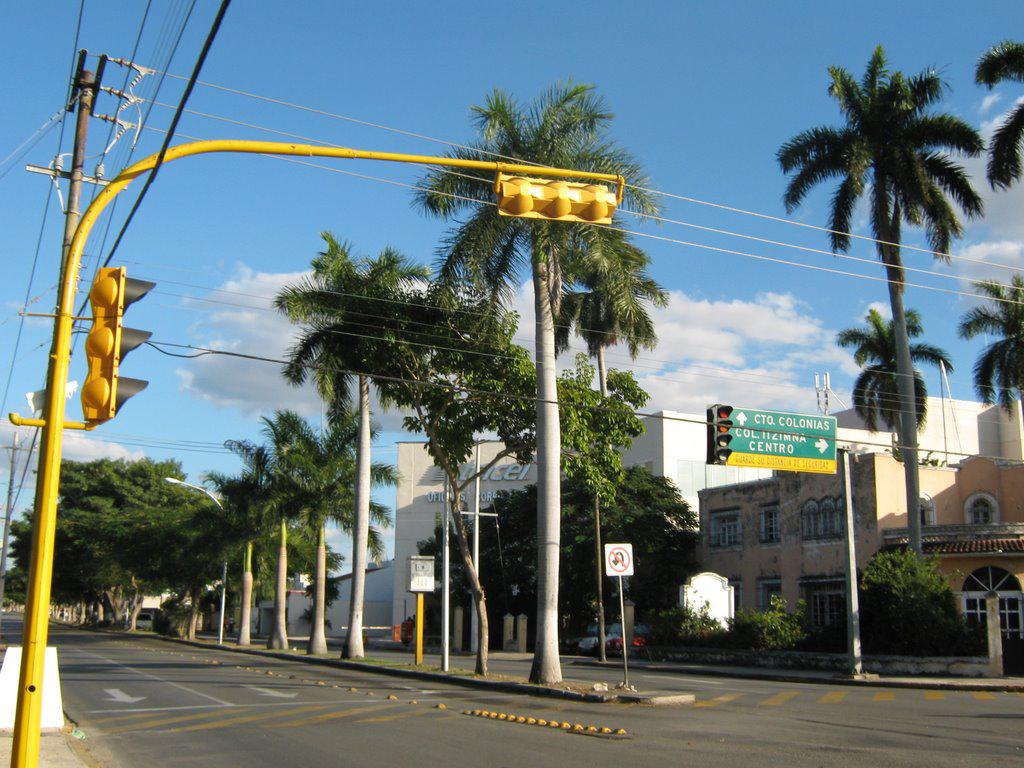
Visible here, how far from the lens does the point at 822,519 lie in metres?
40.7

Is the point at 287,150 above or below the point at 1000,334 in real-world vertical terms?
below

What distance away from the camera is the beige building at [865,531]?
33.5 meters

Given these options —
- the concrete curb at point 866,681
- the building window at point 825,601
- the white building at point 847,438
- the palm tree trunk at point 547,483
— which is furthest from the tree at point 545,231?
the white building at point 847,438

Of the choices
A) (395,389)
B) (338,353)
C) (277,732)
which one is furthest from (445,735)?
(338,353)

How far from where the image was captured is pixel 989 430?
6375 centimetres

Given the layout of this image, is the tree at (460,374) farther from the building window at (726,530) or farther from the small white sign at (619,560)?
the building window at (726,530)

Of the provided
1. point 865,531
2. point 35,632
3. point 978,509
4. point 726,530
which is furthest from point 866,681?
point 35,632

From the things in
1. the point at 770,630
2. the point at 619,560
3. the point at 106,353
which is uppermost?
the point at 106,353

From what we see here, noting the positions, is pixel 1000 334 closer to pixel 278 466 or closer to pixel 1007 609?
pixel 1007 609

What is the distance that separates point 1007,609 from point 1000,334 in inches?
593

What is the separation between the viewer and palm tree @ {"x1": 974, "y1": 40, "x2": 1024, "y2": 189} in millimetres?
29703

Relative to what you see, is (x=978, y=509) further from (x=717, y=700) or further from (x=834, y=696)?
(x=717, y=700)

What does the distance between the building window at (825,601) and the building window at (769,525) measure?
9.57ft

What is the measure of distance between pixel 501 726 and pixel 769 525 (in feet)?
103
